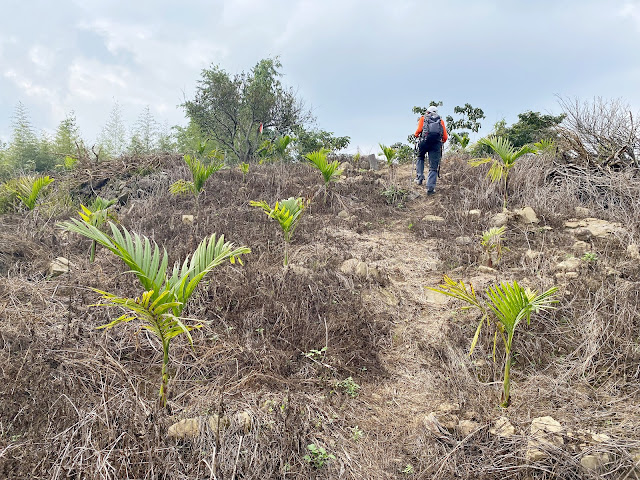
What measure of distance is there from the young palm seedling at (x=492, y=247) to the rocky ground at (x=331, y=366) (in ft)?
0.20

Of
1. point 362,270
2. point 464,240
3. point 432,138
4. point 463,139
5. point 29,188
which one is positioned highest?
point 463,139

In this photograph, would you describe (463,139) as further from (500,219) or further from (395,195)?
(500,219)

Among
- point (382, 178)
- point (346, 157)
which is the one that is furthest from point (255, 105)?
point (382, 178)

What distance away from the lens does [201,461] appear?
207cm

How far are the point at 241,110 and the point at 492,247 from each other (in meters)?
14.8

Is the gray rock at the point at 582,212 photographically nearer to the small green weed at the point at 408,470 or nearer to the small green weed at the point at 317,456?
the small green weed at the point at 408,470

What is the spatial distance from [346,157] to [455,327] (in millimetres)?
8492

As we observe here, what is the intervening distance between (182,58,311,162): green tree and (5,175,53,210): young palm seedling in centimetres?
967

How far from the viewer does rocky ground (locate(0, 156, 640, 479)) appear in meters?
2.09

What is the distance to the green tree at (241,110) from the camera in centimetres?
1652

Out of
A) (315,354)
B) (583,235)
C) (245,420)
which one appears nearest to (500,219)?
(583,235)

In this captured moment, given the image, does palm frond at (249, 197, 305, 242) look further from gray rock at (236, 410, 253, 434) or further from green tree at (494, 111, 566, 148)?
green tree at (494, 111, 566, 148)

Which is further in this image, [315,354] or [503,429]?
[315,354]

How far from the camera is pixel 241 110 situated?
16.9 m
